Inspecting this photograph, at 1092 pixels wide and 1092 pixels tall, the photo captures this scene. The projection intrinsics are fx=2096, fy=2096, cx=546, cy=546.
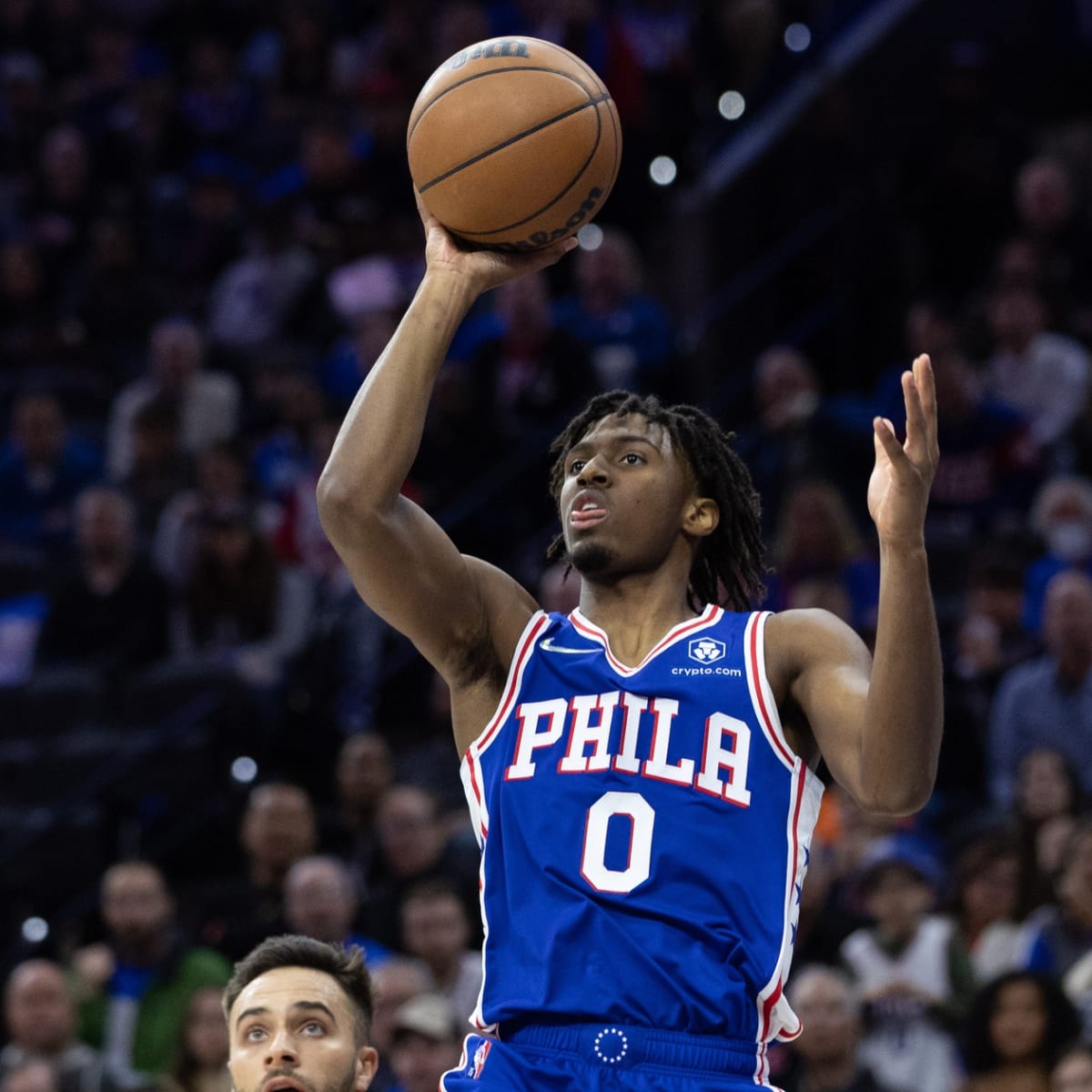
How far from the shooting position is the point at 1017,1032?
6.73m

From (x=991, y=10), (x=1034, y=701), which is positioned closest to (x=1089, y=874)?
(x=1034, y=701)

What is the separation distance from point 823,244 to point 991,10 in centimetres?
Result: 233

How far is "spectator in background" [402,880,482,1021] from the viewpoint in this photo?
7574 millimetres

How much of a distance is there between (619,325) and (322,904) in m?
4.26

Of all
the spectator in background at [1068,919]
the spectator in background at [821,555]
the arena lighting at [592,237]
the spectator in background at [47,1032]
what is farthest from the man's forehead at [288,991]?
the arena lighting at [592,237]

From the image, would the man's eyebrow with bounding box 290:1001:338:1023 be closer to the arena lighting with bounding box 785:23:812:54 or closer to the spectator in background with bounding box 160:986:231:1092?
the spectator in background with bounding box 160:986:231:1092

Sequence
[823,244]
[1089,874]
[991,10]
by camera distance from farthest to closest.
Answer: [991,10] < [823,244] < [1089,874]

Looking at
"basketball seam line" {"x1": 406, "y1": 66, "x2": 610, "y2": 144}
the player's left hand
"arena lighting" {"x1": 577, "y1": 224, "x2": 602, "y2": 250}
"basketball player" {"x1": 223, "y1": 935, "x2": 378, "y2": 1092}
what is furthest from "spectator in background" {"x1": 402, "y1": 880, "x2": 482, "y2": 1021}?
"arena lighting" {"x1": 577, "y1": 224, "x2": 602, "y2": 250}

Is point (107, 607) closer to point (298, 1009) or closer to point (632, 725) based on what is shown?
point (298, 1009)

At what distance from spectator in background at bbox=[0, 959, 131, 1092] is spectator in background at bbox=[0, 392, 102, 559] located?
3.90 meters

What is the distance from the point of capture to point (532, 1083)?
11.9ft

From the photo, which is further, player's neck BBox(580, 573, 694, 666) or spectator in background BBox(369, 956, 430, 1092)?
spectator in background BBox(369, 956, 430, 1092)

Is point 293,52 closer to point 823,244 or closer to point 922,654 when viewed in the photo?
point 823,244

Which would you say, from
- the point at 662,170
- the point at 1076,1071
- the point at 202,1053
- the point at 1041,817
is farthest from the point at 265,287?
the point at 1076,1071
